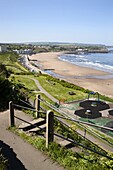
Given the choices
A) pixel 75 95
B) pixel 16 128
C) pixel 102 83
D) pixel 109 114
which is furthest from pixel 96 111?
pixel 102 83

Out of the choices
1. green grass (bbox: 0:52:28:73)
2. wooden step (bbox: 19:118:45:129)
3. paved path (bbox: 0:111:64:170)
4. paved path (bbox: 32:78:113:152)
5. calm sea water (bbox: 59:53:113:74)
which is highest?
wooden step (bbox: 19:118:45:129)

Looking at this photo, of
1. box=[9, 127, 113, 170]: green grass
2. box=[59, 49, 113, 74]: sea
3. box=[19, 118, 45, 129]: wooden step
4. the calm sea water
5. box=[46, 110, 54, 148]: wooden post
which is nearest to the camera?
box=[9, 127, 113, 170]: green grass

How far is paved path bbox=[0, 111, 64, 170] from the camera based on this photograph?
21.9 feet

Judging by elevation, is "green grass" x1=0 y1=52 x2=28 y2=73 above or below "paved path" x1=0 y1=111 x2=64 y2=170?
below

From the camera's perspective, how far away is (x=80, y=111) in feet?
81.5

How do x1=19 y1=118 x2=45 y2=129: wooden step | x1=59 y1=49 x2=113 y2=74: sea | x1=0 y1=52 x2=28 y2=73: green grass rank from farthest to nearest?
x1=59 y1=49 x2=113 y2=74: sea → x1=0 y1=52 x2=28 y2=73: green grass → x1=19 y1=118 x2=45 y2=129: wooden step

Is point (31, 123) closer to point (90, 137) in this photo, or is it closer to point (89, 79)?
point (90, 137)

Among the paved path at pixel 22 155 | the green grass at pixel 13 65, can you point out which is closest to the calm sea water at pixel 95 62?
the green grass at pixel 13 65

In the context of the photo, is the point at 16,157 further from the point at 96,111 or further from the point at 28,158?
the point at 96,111

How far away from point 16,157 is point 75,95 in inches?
1114

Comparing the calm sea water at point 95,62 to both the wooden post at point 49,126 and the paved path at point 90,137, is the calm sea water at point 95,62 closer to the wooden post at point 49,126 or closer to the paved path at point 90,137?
the paved path at point 90,137

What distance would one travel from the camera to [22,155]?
7.29 m

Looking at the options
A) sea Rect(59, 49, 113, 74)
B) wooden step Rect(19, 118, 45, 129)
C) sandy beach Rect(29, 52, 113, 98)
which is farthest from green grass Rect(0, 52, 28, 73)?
wooden step Rect(19, 118, 45, 129)

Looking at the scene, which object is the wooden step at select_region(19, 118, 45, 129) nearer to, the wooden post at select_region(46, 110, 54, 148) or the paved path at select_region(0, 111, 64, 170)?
the paved path at select_region(0, 111, 64, 170)
